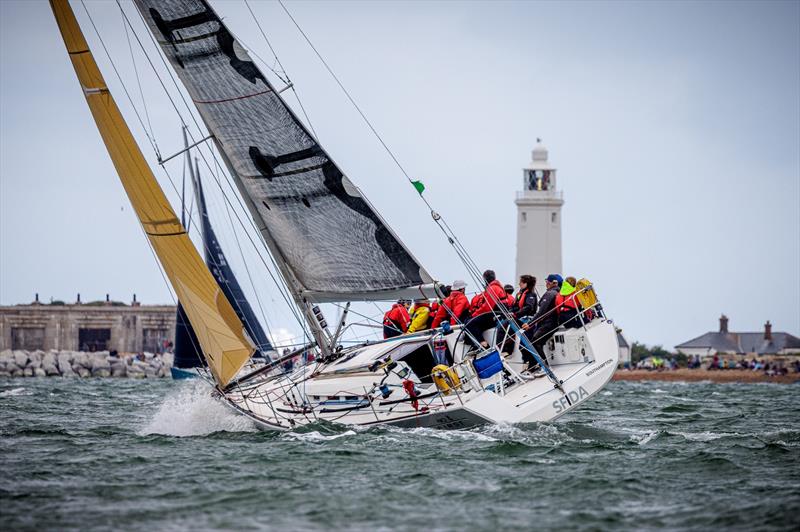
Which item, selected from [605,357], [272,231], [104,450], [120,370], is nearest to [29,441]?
[104,450]

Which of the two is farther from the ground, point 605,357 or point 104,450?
point 605,357

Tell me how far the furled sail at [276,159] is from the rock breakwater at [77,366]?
39414 millimetres

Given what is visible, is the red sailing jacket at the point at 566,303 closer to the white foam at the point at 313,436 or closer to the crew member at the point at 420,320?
the crew member at the point at 420,320

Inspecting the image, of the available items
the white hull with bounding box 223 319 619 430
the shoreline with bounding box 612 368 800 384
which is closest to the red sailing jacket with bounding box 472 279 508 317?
the white hull with bounding box 223 319 619 430

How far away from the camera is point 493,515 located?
36.4 feet

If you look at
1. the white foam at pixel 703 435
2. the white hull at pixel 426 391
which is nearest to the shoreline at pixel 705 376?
the white foam at pixel 703 435

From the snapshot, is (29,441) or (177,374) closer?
(29,441)

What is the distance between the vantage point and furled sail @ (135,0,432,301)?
17.0 metres

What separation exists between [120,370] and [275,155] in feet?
142

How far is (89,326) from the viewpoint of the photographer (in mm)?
76375

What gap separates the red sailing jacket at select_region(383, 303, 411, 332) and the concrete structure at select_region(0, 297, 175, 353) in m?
56.4

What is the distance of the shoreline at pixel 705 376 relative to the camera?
54.2 metres

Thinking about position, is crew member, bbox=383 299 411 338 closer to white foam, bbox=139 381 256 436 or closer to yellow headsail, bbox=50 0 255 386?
yellow headsail, bbox=50 0 255 386

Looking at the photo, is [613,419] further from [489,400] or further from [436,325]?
[489,400]
